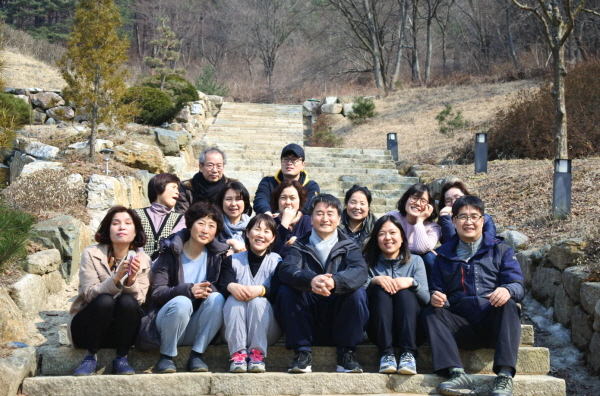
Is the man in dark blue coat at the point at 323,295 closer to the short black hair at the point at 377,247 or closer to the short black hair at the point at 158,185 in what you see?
the short black hair at the point at 377,247

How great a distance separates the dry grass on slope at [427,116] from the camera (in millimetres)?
12359

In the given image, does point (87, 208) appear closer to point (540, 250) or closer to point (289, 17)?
point (540, 250)

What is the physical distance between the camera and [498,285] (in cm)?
368

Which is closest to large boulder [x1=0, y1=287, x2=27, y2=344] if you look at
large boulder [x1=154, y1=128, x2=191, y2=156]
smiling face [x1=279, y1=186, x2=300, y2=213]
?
smiling face [x1=279, y1=186, x2=300, y2=213]

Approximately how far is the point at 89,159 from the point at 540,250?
18.0ft

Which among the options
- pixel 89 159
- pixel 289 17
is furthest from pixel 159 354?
pixel 289 17

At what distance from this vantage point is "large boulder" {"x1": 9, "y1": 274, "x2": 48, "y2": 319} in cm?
454

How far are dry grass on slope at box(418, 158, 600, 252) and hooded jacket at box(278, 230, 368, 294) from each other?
2016 mm

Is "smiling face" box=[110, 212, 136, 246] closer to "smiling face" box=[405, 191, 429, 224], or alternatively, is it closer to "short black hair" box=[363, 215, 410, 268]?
"short black hair" box=[363, 215, 410, 268]

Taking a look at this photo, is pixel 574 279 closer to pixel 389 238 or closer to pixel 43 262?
pixel 389 238

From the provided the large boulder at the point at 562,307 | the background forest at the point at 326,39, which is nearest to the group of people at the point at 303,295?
the large boulder at the point at 562,307

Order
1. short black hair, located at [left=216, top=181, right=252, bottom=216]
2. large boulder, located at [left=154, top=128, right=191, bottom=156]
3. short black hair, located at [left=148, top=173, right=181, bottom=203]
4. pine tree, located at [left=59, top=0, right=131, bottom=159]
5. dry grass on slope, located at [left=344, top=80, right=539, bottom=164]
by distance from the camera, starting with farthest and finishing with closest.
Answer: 1. dry grass on slope, located at [left=344, top=80, right=539, bottom=164]
2. large boulder, located at [left=154, top=128, right=191, bottom=156]
3. pine tree, located at [left=59, top=0, right=131, bottom=159]
4. short black hair, located at [left=216, top=181, right=252, bottom=216]
5. short black hair, located at [left=148, top=173, right=181, bottom=203]

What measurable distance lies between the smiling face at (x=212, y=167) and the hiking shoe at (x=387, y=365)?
7.18 feet

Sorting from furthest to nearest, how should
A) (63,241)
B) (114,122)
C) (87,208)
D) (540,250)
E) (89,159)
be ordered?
(114,122), (89,159), (87,208), (63,241), (540,250)
